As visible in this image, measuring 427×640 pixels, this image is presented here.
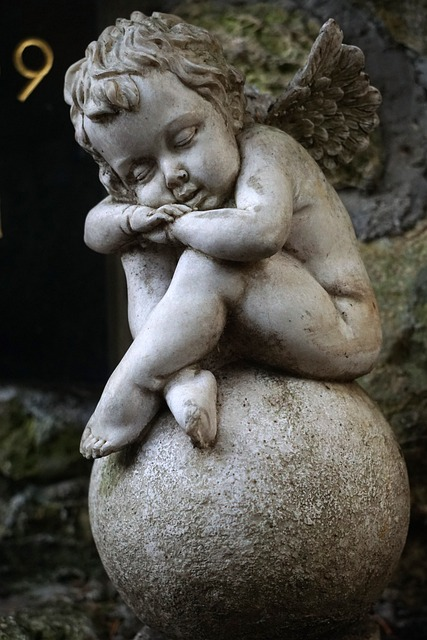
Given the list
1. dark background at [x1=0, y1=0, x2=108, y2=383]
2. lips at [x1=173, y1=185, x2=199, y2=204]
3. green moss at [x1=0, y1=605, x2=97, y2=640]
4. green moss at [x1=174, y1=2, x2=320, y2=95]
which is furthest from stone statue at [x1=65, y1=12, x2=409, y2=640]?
dark background at [x1=0, y1=0, x2=108, y2=383]

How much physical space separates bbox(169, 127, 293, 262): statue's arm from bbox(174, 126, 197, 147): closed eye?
0.32 ft

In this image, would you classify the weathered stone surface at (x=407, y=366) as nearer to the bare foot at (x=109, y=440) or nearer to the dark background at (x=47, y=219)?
the dark background at (x=47, y=219)

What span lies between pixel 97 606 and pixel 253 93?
115 centimetres

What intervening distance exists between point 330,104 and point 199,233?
1.41 ft

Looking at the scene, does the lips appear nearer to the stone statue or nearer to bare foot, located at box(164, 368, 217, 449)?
the stone statue

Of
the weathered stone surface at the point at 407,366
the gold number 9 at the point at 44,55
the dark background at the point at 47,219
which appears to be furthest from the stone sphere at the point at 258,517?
the gold number 9 at the point at 44,55

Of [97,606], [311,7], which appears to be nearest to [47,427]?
[97,606]

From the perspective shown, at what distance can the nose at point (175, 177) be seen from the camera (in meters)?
1.41

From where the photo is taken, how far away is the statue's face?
139 cm

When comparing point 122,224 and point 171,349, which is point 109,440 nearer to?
point 171,349

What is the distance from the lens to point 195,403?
4.39 ft

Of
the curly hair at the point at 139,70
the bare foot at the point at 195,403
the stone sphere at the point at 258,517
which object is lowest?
the stone sphere at the point at 258,517

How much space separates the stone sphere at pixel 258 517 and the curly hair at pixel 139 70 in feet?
1.40

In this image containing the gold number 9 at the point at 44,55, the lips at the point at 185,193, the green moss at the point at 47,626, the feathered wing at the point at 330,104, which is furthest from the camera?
the gold number 9 at the point at 44,55
